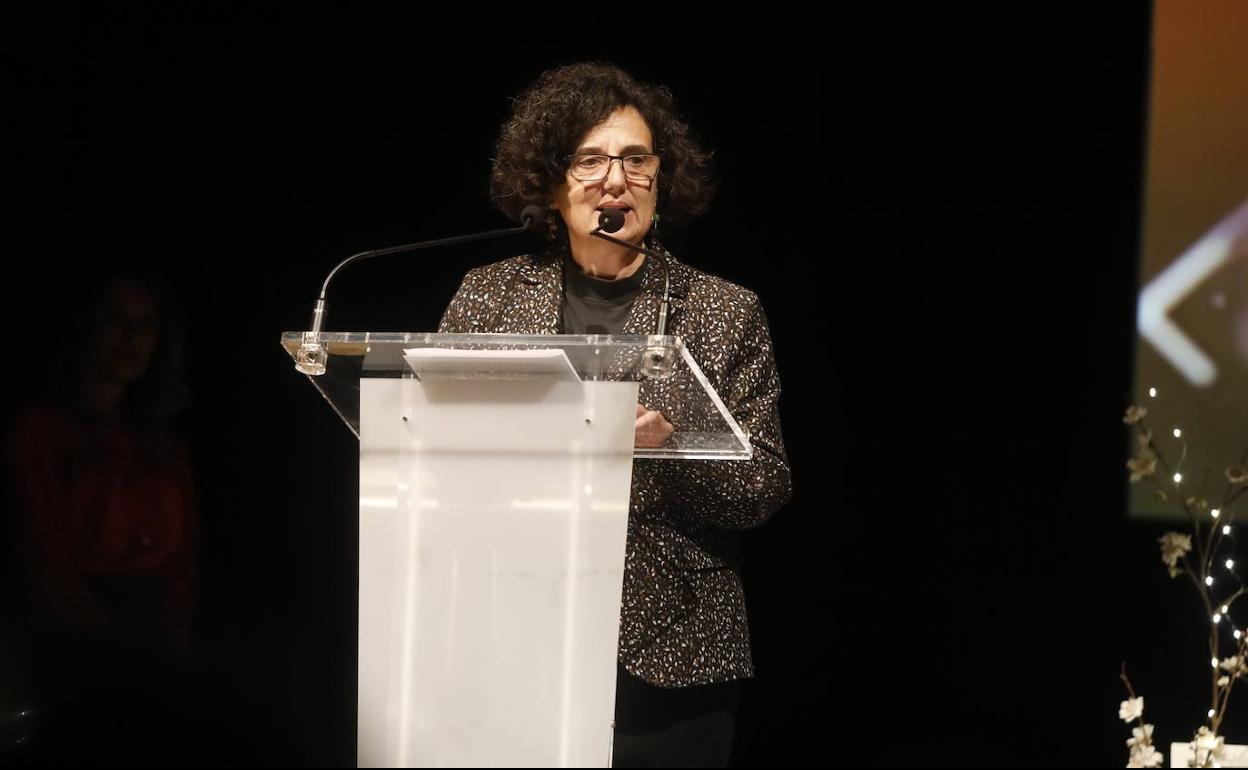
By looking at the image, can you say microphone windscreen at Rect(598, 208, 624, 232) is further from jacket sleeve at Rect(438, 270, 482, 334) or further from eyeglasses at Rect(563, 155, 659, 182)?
jacket sleeve at Rect(438, 270, 482, 334)

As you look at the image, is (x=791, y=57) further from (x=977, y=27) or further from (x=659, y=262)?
(x=659, y=262)

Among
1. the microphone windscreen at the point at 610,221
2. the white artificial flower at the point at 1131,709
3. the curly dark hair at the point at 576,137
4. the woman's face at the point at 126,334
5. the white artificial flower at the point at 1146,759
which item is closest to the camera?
the white artificial flower at the point at 1146,759

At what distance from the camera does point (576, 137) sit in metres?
2.51

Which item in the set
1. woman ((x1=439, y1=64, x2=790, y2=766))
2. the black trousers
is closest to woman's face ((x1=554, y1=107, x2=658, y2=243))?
woman ((x1=439, y1=64, x2=790, y2=766))

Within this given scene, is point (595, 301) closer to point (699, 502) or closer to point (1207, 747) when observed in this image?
point (699, 502)

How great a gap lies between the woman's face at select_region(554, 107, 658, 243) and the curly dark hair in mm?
21

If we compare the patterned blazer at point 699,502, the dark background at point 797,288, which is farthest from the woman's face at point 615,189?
the dark background at point 797,288

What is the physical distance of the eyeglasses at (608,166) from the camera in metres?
2.44

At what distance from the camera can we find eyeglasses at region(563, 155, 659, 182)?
2.44 meters

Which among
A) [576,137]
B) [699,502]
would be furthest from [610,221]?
[699,502]

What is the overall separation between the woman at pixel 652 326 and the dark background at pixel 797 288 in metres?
0.52

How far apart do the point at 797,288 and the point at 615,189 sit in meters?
0.81

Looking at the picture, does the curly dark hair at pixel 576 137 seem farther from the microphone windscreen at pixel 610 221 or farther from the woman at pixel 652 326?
the microphone windscreen at pixel 610 221

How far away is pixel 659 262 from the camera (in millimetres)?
2398
